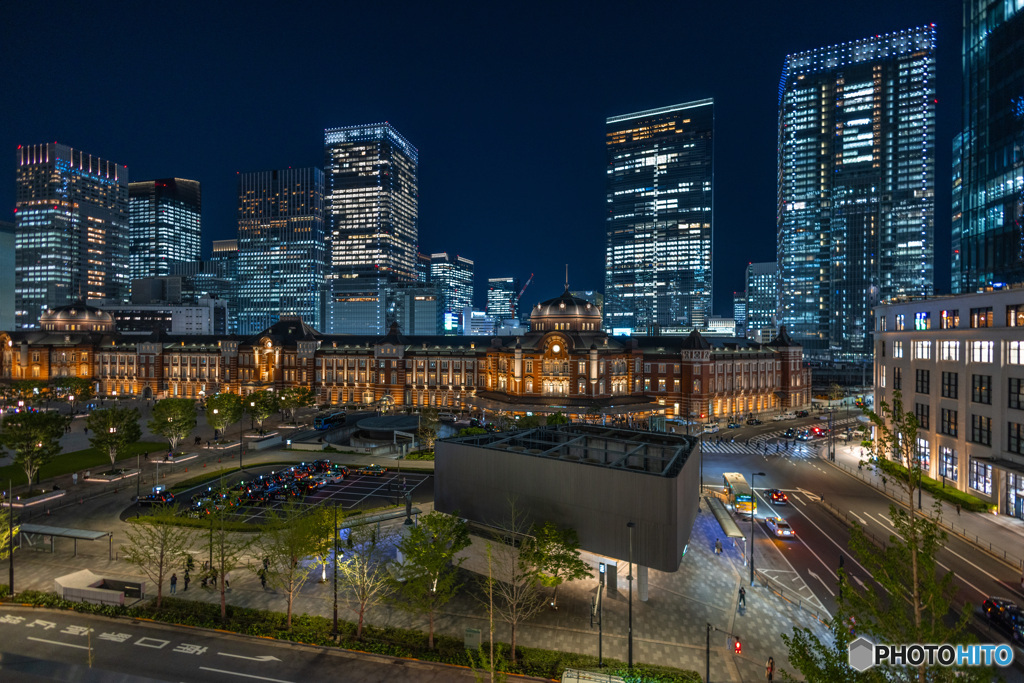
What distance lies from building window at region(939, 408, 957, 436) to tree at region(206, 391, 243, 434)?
3549 inches

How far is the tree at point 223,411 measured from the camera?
257ft

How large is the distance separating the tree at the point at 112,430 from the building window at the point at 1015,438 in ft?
302

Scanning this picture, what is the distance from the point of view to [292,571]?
102 feet

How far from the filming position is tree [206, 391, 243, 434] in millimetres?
78438

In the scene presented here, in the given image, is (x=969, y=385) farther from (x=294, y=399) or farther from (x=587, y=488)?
(x=294, y=399)

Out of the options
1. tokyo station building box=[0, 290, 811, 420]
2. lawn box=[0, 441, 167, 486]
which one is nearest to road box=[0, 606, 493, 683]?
lawn box=[0, 441, 167, 486]

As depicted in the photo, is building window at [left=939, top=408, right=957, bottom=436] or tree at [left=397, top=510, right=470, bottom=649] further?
building window at [left=939, top=408, right=957, bottom=436]

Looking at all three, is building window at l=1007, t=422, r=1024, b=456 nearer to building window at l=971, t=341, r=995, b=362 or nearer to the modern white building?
the modern white building

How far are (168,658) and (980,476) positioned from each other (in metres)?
68.6

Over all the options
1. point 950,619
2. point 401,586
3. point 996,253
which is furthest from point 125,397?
point 996,253

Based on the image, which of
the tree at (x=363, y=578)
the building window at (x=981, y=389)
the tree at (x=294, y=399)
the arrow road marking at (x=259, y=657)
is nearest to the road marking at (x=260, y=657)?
the arrow road marking at (x=259, y=657)

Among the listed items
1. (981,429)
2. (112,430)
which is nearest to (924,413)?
(981,429)

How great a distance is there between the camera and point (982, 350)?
53719 mm

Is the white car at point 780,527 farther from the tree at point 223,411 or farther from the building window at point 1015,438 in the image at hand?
the tree at point 223,411
